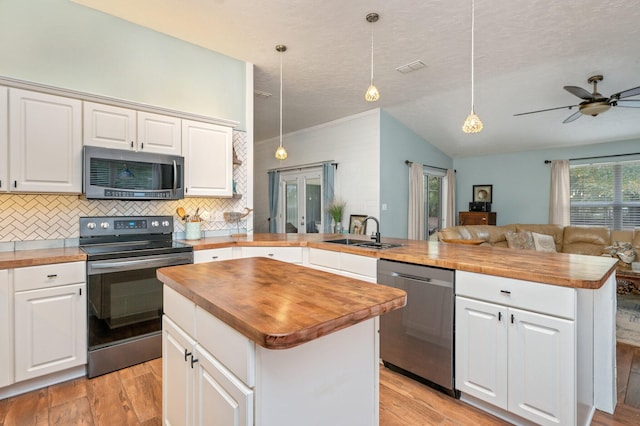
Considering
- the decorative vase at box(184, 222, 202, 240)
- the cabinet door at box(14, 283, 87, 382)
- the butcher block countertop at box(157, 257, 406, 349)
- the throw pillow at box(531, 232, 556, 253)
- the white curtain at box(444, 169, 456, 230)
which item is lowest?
the cabinet door at box(14, 283, 87, 382)

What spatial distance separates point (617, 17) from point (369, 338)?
3876mm

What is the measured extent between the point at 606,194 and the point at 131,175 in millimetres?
7726

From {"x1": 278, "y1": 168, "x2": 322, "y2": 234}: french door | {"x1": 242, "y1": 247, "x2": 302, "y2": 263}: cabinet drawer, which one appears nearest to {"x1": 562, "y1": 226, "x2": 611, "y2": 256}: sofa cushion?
{"x1": 278, "y1": 168, "x2": 322, "y2": 234}: french door

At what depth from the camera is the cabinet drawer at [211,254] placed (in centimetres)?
285

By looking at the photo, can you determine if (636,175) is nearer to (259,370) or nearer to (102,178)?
(259,370)

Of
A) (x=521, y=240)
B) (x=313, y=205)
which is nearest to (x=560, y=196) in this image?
(x=521, y=240)

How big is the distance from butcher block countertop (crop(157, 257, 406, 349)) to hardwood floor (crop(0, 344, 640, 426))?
40.9 inches

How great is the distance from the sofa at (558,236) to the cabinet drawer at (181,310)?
12.9 ft

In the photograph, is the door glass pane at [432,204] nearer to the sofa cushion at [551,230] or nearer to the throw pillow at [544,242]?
the sofa cushion at [551,230]

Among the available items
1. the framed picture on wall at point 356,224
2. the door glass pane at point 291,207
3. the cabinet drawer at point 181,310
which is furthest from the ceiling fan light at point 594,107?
the door glass pane at point 291,207

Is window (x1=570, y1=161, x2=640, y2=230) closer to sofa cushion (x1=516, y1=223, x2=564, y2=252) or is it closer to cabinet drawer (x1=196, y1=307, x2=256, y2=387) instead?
sofa cushion (x1=516, y1=223, x2=564, y2=252)

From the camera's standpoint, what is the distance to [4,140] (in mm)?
2256

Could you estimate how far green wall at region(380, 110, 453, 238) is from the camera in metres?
5.42

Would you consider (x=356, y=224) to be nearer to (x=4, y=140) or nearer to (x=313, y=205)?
(x=313, y=205)
